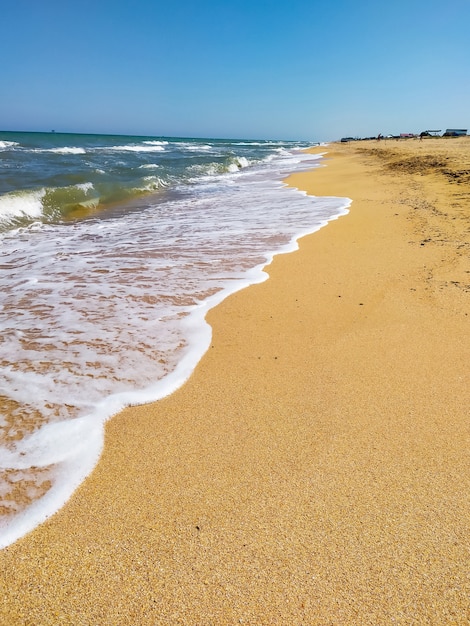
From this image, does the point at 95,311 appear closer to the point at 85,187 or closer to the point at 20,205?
the point at 20,205

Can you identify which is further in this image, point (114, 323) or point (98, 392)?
point (114, 323)

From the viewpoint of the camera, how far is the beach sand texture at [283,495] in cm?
136

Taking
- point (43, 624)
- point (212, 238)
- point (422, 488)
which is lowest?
point (43, 624)

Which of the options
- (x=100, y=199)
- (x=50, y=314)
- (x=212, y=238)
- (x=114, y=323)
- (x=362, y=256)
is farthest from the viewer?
(x=100, y=199)

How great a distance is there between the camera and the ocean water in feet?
6.84

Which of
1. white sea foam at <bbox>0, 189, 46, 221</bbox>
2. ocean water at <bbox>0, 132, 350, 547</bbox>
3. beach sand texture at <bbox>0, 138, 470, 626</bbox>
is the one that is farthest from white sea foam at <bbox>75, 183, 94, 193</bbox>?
beach sand texture at <bbox>0, 138, 470, 626</bbox>

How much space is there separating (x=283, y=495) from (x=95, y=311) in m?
2.75

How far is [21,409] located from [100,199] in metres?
11.1

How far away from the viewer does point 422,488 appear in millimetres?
1787

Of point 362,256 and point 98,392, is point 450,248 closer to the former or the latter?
point 362,256

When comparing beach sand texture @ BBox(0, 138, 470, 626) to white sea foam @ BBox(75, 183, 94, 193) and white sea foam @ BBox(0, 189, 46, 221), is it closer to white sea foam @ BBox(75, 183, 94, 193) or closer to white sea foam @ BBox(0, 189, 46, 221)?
white sea foam @ BBox(0, 189, 46, 221)

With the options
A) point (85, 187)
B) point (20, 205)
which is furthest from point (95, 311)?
point (85, 187)

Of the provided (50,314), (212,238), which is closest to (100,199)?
(212,238)

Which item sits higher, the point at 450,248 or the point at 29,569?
the point at 450,248
